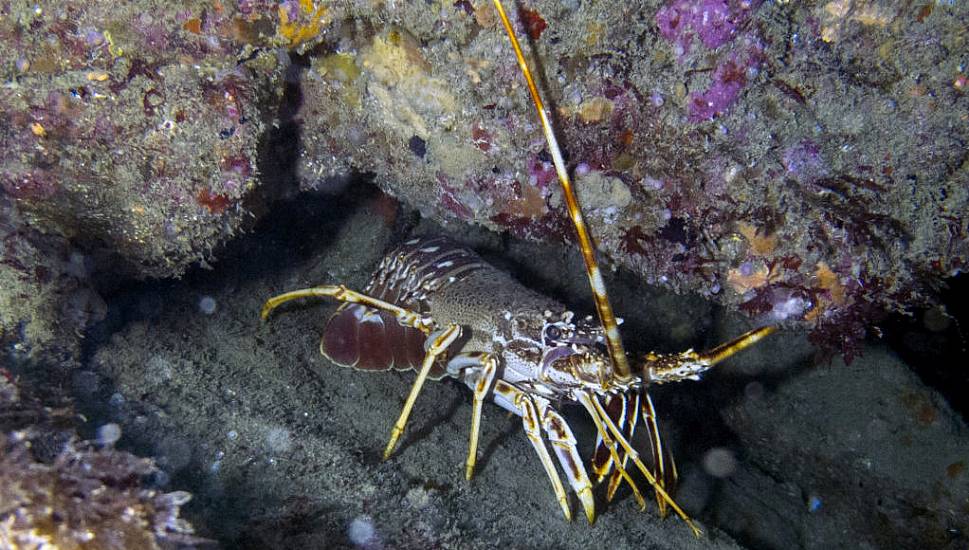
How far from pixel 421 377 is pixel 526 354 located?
79 centimetres

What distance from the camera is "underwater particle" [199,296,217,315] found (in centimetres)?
410

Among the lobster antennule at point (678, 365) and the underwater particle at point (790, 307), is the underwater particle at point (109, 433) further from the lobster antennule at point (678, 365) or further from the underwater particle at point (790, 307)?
the underwater particle at point (790, 307)

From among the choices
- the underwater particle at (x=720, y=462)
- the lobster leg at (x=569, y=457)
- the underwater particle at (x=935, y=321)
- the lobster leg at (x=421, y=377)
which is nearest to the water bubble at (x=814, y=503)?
the underwater particle at (x=720, y=462)

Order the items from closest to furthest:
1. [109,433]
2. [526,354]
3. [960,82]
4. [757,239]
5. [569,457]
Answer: [109,433] → [960,82] → [757,239] → [569,457] → [526,354]

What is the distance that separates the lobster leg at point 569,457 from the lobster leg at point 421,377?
767 mm

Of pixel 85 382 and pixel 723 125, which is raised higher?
pixel 85 382

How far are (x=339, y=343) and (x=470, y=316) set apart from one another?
1.12 m

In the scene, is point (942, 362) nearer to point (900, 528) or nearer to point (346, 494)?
point (900, 528)

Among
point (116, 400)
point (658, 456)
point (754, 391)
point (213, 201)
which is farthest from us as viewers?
point (754, 391)

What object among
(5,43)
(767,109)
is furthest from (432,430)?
(5,43)

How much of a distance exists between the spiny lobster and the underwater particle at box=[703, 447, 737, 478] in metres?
1.26

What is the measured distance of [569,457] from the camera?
3.30 meters

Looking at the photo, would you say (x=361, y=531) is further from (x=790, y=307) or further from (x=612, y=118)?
(x=790, y=307)

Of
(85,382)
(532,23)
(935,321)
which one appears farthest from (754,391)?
(85,382)
